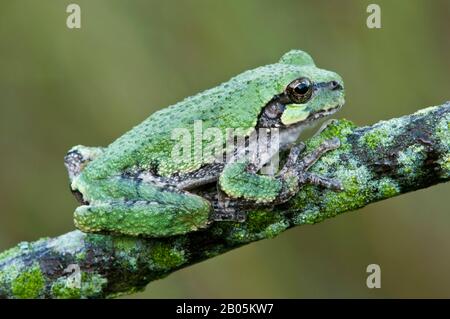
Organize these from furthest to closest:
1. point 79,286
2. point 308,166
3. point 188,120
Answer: point 188,120 → point 79,286 → point 308,166

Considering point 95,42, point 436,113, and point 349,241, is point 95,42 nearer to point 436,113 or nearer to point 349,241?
point 349,241

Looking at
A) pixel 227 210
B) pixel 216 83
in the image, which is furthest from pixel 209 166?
pixel 216 83

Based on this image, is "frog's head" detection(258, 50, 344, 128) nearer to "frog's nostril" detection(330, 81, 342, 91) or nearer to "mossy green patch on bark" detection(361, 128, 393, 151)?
"frog's nostril" detection(330, 81, 342, 91)

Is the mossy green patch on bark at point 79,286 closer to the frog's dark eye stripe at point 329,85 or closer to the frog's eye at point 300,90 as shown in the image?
the frog's eye at point 300,90

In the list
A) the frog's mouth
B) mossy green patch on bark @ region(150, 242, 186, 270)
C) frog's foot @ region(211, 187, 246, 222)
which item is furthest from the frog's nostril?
mossy green patch on bark @ region(150, 242, 186, 270)

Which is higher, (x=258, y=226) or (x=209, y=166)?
(x=209, y=166)

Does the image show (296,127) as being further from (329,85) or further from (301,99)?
(329,85)

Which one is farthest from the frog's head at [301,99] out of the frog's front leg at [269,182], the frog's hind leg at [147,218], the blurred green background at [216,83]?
the blurred green background at [216,83]
